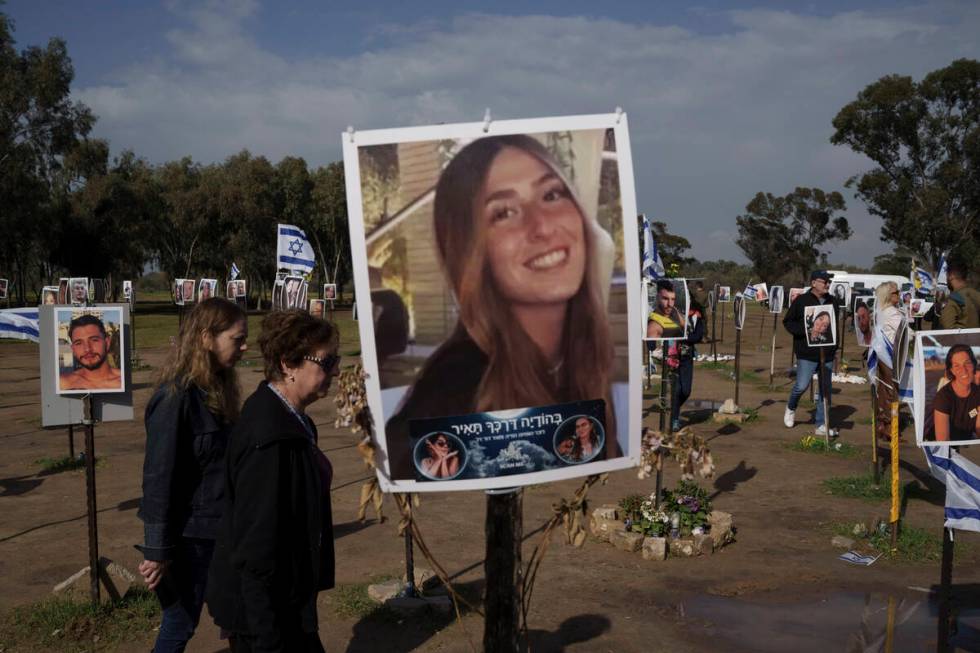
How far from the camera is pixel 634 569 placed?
21.0ft

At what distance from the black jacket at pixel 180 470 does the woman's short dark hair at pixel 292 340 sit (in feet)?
2.35

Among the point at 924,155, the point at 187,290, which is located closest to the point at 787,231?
the point at 924,155

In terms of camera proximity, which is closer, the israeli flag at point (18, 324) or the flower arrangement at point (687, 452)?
the flower arrangement at point (687, 452)

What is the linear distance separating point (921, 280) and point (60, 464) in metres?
24.5

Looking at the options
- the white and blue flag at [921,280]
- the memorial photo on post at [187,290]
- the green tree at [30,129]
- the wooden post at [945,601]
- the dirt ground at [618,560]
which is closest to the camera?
the wooden post at [945,601]

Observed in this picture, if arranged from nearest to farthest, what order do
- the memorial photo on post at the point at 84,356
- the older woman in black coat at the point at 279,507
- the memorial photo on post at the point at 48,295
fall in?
the older woman in black coat at the point at 279,507 → the memorial photo on post at the point at 84,356 → the memorial photo on post at the point at 48,295

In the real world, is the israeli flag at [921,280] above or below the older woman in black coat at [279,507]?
above

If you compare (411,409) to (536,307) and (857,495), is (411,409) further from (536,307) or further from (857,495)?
(857,495)

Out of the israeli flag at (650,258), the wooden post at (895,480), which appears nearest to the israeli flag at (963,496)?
the wooden post at (895,480)

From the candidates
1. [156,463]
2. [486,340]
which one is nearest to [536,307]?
[486,340]

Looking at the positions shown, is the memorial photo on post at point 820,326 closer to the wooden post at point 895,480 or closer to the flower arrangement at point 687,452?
the wooden post at point 895,480

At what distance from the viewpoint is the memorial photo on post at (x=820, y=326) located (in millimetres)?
10883

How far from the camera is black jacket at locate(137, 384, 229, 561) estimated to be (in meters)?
3.31

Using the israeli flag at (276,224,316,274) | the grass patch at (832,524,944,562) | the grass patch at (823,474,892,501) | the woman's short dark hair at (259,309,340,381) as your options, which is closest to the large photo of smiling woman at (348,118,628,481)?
the woman's short dark hair at (259,309,340,381)
